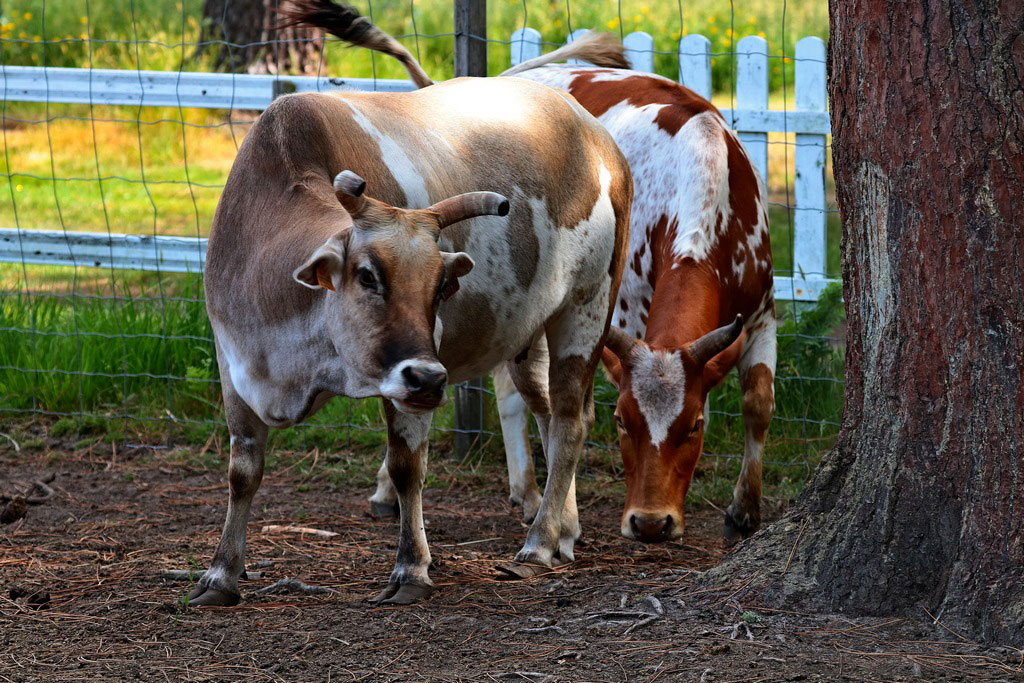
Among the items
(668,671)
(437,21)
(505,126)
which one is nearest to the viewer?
(668,671)

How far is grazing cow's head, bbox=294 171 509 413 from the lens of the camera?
10.7 feet

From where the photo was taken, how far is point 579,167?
462 cm

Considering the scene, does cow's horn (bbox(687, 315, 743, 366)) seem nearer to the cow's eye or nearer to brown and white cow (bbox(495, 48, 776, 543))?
brown and white cow (bbox(495, 48, 776, 543))

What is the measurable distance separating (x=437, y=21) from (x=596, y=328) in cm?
1056

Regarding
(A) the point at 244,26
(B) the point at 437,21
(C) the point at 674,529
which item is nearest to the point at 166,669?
(C) the point at 674,529

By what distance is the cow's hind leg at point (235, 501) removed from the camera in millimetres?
3950

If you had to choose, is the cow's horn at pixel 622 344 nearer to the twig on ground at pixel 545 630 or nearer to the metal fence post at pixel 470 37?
the twig on ground at pixel 545 630

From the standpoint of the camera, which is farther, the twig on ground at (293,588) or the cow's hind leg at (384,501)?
the cow's hind leg at (384,501)

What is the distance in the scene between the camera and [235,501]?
402 centimetres

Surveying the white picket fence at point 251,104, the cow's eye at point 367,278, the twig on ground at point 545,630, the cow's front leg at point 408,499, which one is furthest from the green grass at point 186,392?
the cow's eye at point 367,278

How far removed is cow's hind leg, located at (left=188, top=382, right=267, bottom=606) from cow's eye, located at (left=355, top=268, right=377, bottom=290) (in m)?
0.81

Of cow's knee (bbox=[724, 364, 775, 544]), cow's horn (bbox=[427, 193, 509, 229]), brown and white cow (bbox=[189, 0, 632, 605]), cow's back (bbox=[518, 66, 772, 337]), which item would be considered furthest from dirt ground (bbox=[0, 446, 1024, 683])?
cow's horn (bbox=[427, 193, 509, 229])

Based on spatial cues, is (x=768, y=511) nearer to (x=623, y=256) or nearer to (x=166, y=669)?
(x=623, y=256)

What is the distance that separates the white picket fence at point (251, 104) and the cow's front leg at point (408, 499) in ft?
8.06
